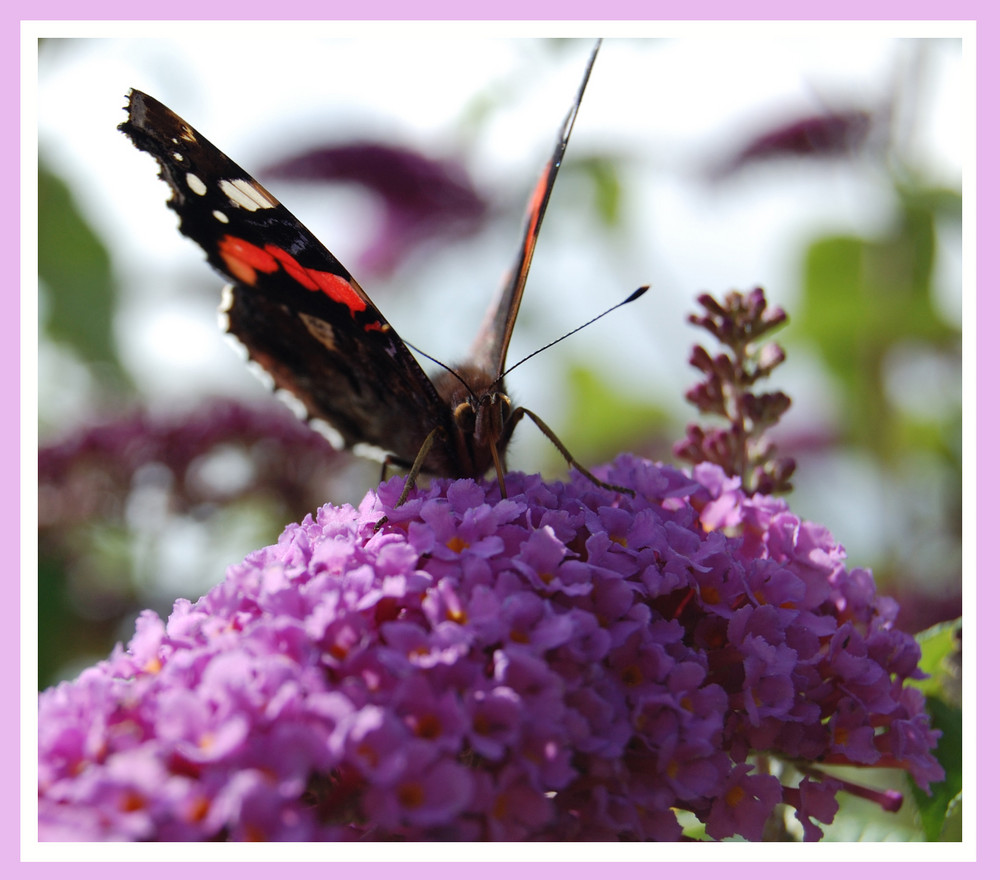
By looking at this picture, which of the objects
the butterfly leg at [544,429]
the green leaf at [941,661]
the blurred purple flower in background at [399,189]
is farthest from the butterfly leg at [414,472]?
the blurred purple flower in background at [399,189]

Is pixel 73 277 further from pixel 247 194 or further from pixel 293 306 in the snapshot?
pixel 247 194

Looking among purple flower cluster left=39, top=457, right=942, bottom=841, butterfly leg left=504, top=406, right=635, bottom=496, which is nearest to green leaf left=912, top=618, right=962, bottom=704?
purple flower cluster left=39, top=457, right=942, bottom=841

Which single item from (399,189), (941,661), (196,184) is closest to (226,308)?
(196,184)

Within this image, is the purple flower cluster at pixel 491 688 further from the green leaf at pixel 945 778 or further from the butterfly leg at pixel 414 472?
the green leaf at pixel 945 778

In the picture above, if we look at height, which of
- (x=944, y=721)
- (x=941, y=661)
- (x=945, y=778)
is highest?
(x=941, y=661)

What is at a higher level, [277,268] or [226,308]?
[226,308]

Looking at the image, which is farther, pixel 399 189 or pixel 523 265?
pixel 399 189

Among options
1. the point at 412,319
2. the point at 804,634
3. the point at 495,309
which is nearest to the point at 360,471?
the point at 412,319

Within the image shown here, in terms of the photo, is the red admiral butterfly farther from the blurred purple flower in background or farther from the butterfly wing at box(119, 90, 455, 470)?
the blurred purple flower in background
